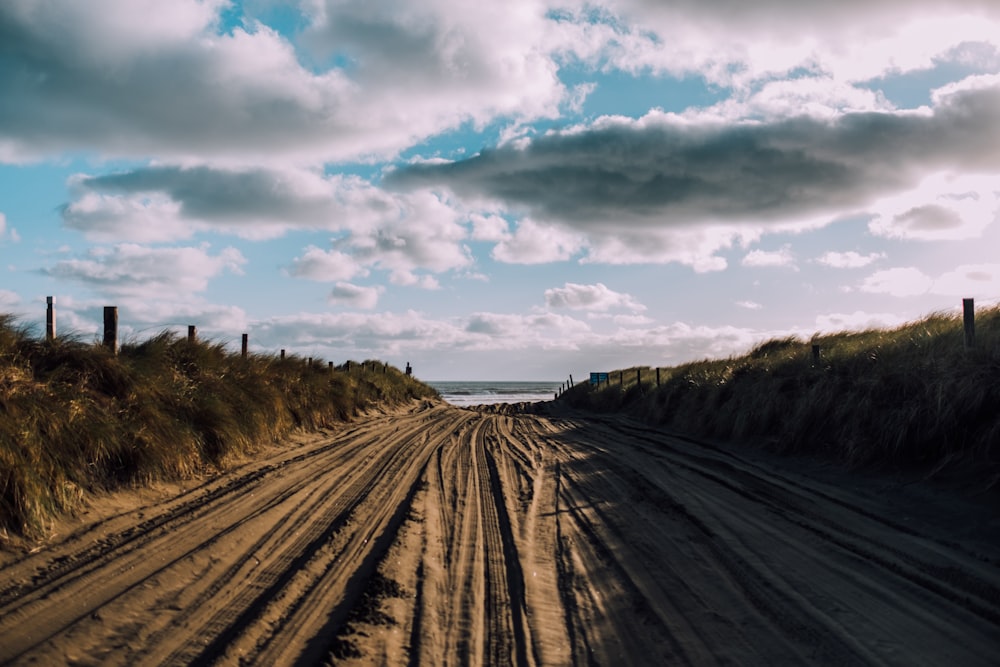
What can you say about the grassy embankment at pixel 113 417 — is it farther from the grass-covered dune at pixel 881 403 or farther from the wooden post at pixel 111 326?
the grass-covered dune at pixel 881 403

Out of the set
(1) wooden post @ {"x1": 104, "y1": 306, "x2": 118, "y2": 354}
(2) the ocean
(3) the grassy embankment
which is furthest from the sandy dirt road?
(2) the ocean

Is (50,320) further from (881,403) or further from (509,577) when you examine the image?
(881,403)

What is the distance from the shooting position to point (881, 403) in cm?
982

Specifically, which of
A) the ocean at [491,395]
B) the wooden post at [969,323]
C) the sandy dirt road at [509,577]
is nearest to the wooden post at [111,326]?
the sandy dirt road at [509,577]

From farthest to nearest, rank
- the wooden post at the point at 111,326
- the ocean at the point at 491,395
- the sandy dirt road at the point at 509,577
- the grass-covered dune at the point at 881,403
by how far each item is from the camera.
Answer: the ocean at the point at 491,395 < the wooden post at the point at 111,326 < the grass-covered dune at the point at 881,403 < the sandy dirt road at the point at 509,577

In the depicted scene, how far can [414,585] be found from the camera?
482 cm

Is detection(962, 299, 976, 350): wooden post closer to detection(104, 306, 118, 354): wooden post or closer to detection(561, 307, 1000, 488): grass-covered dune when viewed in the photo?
detection(561, 307, 1000, 488): grass-covered dune

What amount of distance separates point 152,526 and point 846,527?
6728 millimetres

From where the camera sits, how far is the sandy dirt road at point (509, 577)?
3857 millimetres

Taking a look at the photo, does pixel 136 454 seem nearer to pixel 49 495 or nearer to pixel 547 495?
pixel 49 495

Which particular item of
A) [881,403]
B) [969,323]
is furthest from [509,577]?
[969,323]

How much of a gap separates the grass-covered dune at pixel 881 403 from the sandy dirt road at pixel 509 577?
86 centimetres

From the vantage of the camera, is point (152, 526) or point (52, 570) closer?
point (52, 570)

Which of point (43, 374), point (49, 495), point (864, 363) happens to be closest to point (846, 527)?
point (864, 363)
